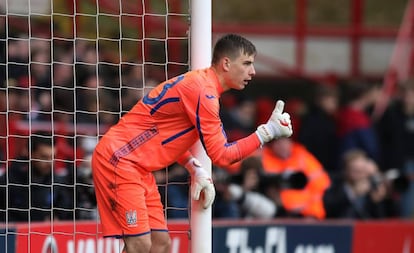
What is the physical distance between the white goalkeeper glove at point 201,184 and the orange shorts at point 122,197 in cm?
27

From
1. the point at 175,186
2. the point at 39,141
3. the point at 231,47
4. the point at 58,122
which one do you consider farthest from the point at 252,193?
the point at 231,47

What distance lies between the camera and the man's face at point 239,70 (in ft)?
27.0

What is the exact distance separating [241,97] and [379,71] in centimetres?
261

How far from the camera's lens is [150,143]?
27.2 ft

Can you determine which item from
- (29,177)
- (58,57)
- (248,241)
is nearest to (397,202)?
(248,241)

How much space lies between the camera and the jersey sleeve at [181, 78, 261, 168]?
8023mm

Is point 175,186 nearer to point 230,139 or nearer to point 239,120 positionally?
point 230,139

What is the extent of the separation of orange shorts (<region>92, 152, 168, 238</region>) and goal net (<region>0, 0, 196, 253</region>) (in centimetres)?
93

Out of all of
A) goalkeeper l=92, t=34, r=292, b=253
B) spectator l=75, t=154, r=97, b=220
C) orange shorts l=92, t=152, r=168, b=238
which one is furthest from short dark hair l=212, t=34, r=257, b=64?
spectator l=75, t=154, r=97, b=220

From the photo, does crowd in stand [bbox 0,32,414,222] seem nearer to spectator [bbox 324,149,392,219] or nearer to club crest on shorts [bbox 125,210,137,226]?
spectator [bbox 324,149,392,219]

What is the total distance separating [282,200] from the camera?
11898mm

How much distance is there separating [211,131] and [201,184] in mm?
456

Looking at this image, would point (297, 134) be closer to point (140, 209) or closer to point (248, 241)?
point (248, 241)

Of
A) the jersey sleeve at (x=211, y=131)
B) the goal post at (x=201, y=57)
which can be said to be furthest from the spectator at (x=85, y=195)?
the jersey sleeve at (x=211, y=131)
